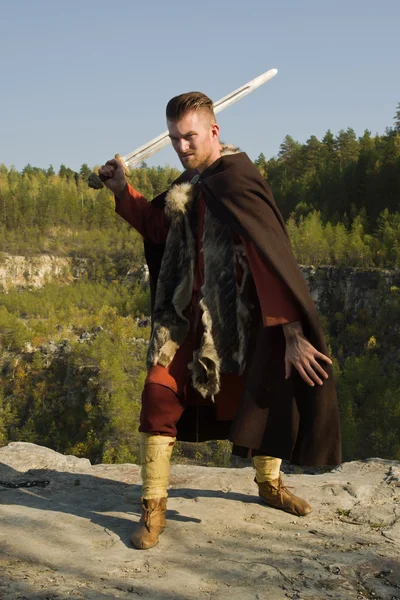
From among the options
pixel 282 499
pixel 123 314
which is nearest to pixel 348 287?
pixel 123 314

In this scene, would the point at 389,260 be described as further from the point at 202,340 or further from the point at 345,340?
the point at 202,340

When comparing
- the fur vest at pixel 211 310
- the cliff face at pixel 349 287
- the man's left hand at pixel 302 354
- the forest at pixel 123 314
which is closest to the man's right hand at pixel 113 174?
the fur vest at pixel 211 310

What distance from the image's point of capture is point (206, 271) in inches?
105

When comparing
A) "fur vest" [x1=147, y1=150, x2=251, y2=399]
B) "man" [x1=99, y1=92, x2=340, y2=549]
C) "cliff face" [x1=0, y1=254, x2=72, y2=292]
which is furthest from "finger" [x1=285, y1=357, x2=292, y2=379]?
"cliff face" [x1=0, y1=254, x2=72, y2=292]

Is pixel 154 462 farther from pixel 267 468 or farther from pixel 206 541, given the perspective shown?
pixel 267 468

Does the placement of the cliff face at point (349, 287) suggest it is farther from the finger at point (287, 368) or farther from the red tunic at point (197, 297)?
the finger at point (287, 368)

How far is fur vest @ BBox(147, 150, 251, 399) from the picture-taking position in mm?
2633

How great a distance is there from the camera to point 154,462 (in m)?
2.66

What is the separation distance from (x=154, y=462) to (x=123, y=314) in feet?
160

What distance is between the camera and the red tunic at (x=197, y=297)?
244 centimetres

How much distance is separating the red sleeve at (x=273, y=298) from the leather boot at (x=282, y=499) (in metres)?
1.03

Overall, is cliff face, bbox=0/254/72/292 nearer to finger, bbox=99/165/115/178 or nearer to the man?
finger, bbox=99/165/115/178

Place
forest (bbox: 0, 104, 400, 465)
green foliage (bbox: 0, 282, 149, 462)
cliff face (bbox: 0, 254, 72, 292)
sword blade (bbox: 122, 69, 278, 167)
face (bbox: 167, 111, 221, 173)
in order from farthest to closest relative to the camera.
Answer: cliff face (bbox: 0, 254, 72, 292) → green foliage (bbox: 0, 282, 149, 462) → forest (bbox: 0, 104, 400, 465) → sword blade (bbox: 122, 69, 278, 167) → face (bbox: 167, 111, 221, 173)

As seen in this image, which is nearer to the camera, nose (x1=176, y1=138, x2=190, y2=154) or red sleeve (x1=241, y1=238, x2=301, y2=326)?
red sleeve (x1=241, y1=238, x2=301, y2=326)
